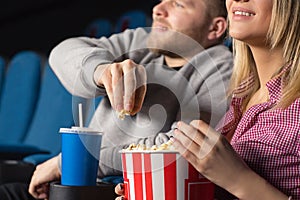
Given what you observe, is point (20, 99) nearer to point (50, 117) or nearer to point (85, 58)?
point (50, 117)

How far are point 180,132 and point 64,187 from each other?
→ 285mm

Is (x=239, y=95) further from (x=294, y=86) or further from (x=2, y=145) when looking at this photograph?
(x=2, y=145)

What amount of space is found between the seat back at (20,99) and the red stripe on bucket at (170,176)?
154cm

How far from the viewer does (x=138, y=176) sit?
71 centimetres

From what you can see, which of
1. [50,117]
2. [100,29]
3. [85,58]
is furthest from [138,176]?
[100,29]

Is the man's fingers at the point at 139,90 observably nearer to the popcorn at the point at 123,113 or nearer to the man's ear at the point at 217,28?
the popcorn at the point at 123,113

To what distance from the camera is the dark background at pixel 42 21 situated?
3040mm

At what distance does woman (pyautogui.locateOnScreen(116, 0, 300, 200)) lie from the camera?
0.66m

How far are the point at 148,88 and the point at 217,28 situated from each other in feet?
1.16

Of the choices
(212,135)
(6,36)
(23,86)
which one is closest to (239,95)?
(212,135)

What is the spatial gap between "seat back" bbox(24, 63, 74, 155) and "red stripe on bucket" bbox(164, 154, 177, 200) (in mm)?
1160

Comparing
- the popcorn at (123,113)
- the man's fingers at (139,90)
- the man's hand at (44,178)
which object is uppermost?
the man's fingers at (139,90)

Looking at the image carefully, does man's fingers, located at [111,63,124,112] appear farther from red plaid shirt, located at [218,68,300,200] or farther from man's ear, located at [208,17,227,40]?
man's ear, located at [208,17,227,40]

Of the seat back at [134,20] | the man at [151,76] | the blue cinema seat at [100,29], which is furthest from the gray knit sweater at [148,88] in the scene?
the blue cinema seat at [100,29]
